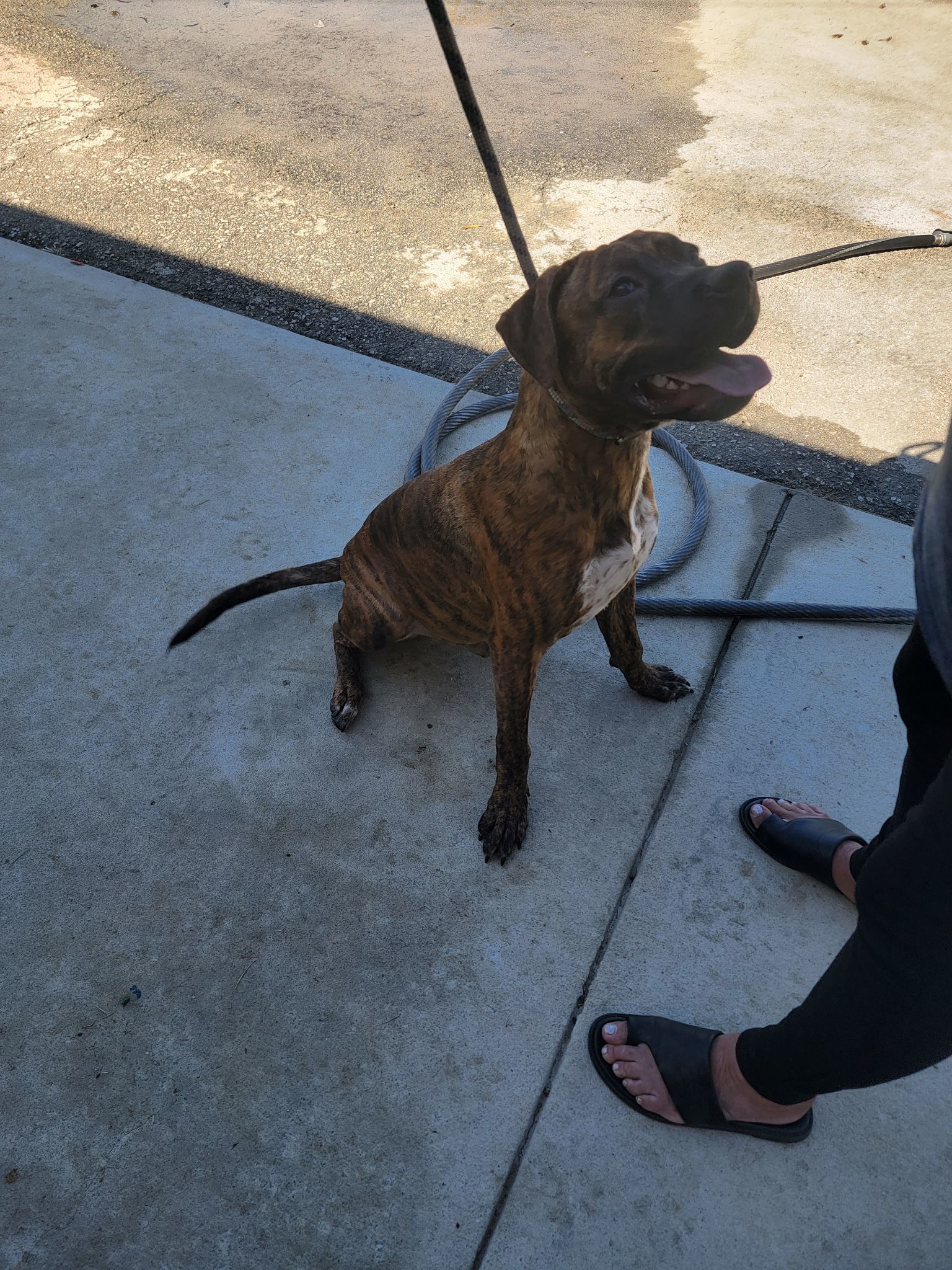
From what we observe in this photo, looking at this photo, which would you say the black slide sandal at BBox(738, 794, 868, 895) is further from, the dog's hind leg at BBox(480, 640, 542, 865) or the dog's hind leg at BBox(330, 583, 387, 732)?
the dog's hind leg at BBox(330, 583, 387, 732)

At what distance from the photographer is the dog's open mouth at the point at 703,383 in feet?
5.84

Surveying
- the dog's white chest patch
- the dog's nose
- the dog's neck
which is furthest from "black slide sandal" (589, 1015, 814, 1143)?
the dog's nose

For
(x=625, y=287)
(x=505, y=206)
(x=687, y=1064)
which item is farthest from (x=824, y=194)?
(x=687, y=1064)

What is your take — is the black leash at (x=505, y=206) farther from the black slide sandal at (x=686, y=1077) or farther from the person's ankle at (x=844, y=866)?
the black slide sandal at (x=686, y=1077)

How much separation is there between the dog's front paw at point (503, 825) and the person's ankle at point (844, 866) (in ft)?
2.58

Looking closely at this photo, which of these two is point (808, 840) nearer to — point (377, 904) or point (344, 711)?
point (377, 904)

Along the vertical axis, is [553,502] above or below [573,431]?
below

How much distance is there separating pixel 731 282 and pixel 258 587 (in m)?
1.67

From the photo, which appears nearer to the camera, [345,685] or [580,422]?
[580,422]

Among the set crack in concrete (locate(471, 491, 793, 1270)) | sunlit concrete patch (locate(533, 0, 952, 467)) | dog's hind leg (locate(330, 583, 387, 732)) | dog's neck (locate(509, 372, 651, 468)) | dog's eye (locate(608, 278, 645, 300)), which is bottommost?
crack in concrete (locate(471, 491, 793, 1270))

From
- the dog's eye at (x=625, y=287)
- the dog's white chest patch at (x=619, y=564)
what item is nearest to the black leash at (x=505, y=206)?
the dog's eye at (x=625, y=287)

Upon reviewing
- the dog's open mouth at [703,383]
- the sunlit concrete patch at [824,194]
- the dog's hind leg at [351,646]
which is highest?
the dog's open mouth at [703,383]

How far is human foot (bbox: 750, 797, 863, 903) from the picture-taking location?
7.31ft

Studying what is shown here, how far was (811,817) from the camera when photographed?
2371mm
